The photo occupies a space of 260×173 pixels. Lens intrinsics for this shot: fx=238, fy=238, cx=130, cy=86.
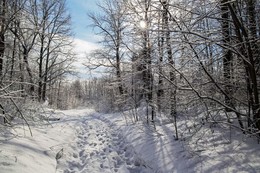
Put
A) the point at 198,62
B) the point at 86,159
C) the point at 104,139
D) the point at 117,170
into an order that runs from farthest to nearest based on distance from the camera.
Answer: the point at 104,139
the point at 86,159
the point at 117,170
the point at 198,62

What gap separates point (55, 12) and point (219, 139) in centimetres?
2202

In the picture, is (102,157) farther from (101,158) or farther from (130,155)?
(130,155)

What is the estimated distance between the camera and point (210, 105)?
4.53m

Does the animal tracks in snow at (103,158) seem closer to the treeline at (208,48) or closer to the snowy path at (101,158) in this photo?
the snowy path at (101,158)

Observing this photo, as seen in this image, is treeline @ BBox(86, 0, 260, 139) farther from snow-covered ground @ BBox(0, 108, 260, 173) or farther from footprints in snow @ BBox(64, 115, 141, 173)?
footprints in snow @ BBox(64, 115, 141, 173)

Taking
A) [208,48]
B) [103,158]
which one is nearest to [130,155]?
[103,158]

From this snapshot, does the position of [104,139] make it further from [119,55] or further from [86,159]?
[119,55]

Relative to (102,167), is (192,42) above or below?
above

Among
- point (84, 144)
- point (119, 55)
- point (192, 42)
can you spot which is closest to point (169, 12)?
point (192, 42)

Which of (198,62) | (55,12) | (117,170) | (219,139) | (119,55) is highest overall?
(55,12)

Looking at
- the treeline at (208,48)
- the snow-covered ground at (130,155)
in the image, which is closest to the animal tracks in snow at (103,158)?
the snow-covered ground at (130,155)

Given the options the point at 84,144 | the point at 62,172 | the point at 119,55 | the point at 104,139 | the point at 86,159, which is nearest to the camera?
the point at 62,172

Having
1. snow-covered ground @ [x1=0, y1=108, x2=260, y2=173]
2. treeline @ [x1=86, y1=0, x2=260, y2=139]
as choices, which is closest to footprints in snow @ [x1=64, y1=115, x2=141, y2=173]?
snow-covered ground @ [x1=0, y1=108, x2=260, y2=173]

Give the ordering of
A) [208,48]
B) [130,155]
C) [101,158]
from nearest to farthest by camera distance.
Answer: [208,48] → [101,158] → [130,155]
